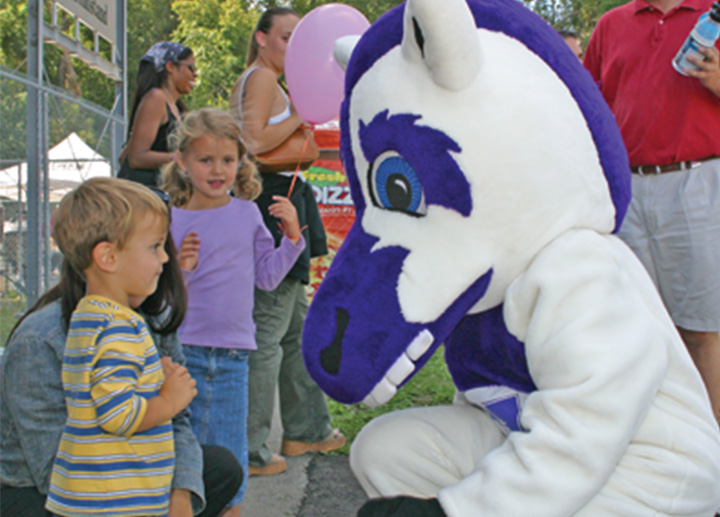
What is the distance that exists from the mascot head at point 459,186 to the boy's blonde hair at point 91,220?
619mm

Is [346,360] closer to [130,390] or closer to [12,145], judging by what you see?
[130,390]

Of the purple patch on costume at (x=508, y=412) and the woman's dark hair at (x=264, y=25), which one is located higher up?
the woman's dark hair at (x=264, y=25)

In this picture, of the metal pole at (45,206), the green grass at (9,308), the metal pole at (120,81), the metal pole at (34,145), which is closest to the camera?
the green grass at (9,308)

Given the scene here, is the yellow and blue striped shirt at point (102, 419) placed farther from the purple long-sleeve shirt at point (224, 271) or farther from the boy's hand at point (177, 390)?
the purple long-sleeve shirt at point (224, 271)

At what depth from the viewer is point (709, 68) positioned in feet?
8.04

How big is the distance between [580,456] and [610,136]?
2.14 feet

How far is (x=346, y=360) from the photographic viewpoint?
1.41m

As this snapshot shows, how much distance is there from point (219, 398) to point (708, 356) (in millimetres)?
1800

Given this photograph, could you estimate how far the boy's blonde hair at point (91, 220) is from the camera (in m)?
1.78

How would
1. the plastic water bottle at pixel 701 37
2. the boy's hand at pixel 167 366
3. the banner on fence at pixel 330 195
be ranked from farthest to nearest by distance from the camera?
1. the banner on fence at pixel 330 195
2. the plastic water bottle at pixel 701 37
3. the boy's hand at pixel 167 366

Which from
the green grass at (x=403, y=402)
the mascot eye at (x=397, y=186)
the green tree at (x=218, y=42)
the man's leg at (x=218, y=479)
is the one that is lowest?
the green grass at (x=403, y=402)

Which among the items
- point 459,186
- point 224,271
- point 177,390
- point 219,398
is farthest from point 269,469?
point 459,186

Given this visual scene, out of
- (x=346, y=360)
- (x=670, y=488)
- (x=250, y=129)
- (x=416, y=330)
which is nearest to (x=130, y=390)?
(x=346, y=360)

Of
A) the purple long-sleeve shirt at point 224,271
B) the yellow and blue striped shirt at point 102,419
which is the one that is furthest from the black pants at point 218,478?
the purple long-sleeve shirt at point 224,271
